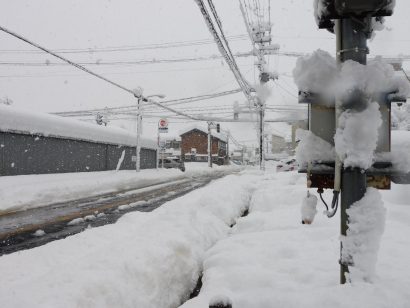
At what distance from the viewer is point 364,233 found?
2.55 metres

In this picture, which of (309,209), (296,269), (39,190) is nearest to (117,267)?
(296,269)

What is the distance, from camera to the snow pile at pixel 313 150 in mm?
2703

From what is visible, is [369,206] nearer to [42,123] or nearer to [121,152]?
[42,123]

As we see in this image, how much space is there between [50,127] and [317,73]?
710 inches

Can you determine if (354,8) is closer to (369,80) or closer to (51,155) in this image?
(369,80)

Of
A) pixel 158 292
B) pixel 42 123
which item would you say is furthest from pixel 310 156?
pixel 42 123

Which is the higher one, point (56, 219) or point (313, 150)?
point (313, 150)

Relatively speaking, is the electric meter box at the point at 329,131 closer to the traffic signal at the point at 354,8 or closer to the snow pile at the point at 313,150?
the snow pile at the point at 313,150

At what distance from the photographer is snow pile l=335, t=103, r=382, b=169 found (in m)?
2.44

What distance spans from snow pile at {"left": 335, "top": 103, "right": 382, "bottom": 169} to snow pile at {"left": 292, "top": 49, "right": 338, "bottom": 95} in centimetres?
→ 32

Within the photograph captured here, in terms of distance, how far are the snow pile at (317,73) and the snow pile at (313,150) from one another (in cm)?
37

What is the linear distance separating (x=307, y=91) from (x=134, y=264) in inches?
101

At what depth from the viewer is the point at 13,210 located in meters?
9.65

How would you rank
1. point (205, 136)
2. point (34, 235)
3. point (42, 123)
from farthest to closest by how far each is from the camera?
1. point (205, 136)
2. point (42, 123)
3. point (34, 235)
